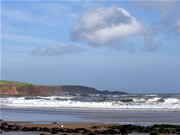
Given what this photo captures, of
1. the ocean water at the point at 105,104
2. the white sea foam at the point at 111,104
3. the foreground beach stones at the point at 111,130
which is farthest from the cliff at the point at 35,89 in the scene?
the foreground beach stones at the point at 111,130

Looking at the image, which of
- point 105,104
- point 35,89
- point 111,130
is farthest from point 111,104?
point 35,89

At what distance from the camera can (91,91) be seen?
129 metres

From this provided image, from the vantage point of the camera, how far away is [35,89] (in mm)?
107938

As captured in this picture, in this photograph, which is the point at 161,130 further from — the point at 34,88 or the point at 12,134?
the point at 34,88

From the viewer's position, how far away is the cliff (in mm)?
97662

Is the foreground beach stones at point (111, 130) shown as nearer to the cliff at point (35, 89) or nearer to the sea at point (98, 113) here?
the sea at point (98, 113)

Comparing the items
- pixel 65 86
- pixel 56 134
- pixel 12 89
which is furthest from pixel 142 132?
pixel 65 86

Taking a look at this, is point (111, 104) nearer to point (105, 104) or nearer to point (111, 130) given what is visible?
point (105, 104)

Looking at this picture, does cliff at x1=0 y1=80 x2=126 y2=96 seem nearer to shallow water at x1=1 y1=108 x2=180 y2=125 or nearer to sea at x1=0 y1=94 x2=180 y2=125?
sea at x1=0 y1=94 x2=180 y2=125

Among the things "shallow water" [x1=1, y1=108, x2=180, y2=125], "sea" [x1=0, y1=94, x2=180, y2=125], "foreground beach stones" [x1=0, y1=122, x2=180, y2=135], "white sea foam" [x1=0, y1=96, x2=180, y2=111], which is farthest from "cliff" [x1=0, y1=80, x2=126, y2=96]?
"foreground beach stones" [x1=0, y1=122, x2=180, y2=135]

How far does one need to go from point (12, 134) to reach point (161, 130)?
6.27 m

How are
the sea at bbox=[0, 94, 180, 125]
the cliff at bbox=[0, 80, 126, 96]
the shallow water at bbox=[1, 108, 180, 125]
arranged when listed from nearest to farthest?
the shallow water at bbox=[1, 108, 180, 125] < the sea at bbox=[0, 94, 180, 125] < the cliff at bbox=[0, 80, 126, 96]

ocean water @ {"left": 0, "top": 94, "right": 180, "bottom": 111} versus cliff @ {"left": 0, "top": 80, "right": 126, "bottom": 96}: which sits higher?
cliff @ {"left": 0, "top": 80, "right": 126, "bottom": 96}

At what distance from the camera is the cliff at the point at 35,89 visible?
97.7m
